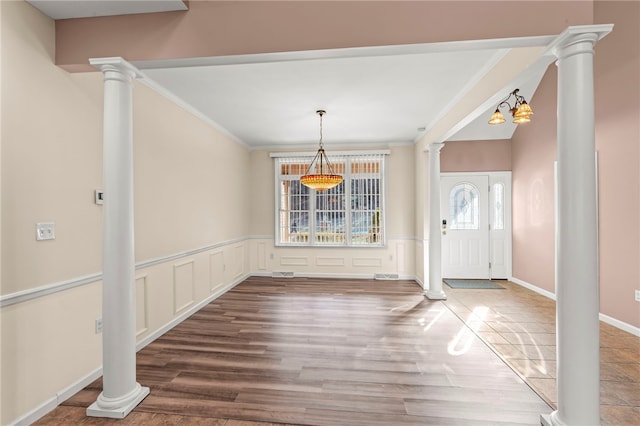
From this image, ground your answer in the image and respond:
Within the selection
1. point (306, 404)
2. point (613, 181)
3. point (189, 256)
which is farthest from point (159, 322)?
point (613, 181)

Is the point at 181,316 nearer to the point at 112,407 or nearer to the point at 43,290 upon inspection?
the point at 112,407

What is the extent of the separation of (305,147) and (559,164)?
186 inches

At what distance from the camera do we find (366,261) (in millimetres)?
Answer: 5984

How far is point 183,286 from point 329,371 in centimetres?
221

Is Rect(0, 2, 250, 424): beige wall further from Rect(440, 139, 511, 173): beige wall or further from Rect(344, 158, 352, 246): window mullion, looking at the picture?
Rect(440, 139, 511, 173): beige wall

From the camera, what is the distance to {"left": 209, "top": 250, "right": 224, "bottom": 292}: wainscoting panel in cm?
449

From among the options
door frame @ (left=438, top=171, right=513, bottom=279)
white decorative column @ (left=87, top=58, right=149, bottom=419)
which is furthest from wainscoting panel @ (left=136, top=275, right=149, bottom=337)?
door frame @ (left=438, top=171, right=513, bottom=279)

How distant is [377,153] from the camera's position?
232 inches

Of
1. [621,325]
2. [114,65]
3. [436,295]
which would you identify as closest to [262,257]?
[436,295]

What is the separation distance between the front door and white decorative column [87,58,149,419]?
18.0ft

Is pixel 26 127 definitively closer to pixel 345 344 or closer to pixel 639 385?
pixel 345 344

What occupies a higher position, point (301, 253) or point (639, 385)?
point (301, 253)

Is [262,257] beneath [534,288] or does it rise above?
above

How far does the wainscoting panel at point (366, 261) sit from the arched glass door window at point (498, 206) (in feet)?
7.72
